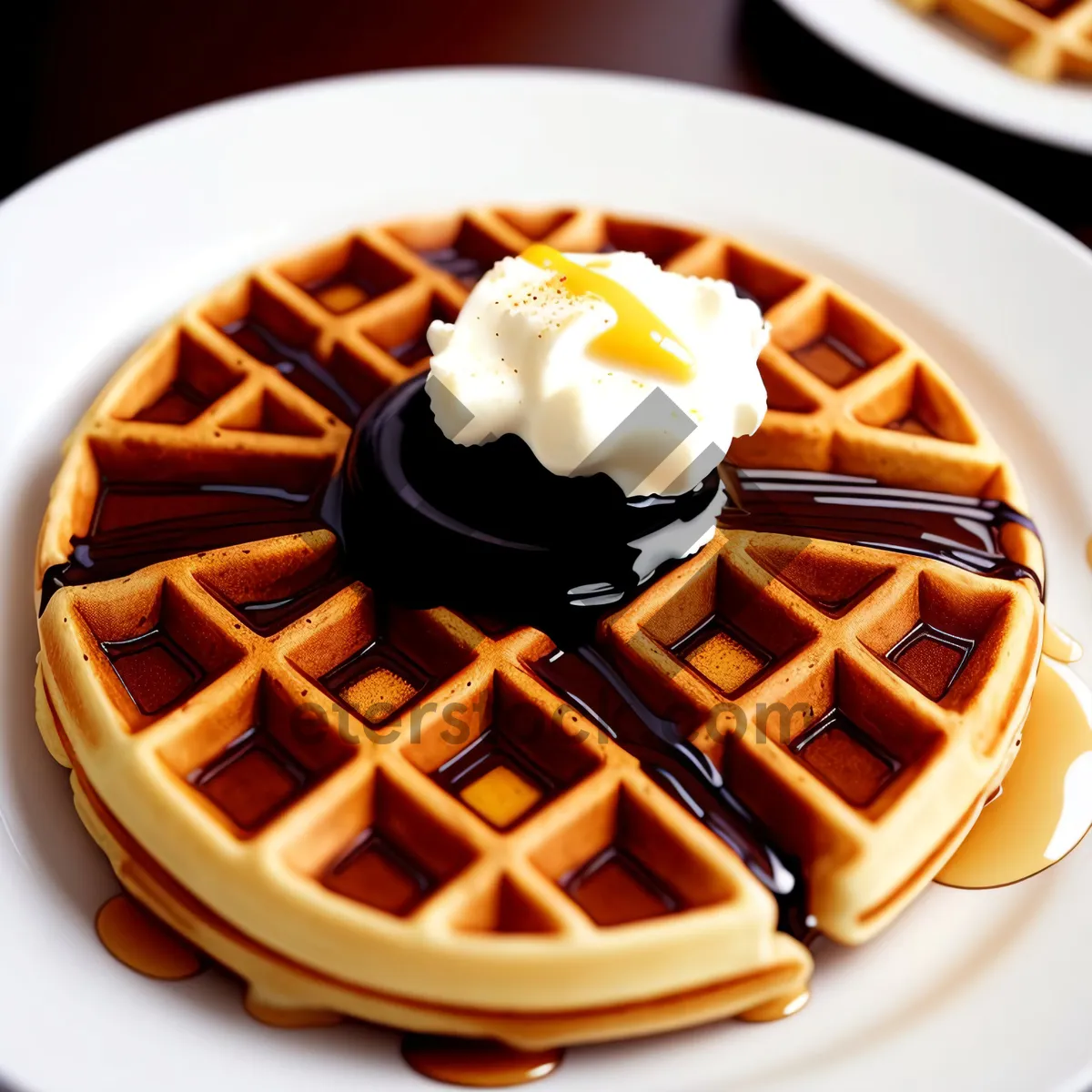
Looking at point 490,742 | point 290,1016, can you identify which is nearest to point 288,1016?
point 290,1016

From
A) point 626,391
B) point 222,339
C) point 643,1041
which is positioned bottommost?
point 643,1041

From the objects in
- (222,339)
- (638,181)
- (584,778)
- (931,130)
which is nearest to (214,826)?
(584,778)

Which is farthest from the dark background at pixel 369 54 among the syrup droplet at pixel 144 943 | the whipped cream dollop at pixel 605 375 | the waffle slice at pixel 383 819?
the syrup droplet at pixel 144 943

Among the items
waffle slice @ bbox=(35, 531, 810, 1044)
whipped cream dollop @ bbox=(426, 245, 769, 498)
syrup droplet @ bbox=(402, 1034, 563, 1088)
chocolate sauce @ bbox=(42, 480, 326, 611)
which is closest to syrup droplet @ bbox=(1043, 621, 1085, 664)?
whipped cream dollop @ bbox=(426, 245, 769, 498)

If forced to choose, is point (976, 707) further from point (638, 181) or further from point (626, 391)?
point (638, 181)

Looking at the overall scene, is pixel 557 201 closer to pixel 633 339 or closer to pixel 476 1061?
pixel 633 339

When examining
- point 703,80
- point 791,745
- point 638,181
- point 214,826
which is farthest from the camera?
point 703,80

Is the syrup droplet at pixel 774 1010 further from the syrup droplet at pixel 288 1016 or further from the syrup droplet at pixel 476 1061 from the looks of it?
the syrup droplet at pixel 288 1016
